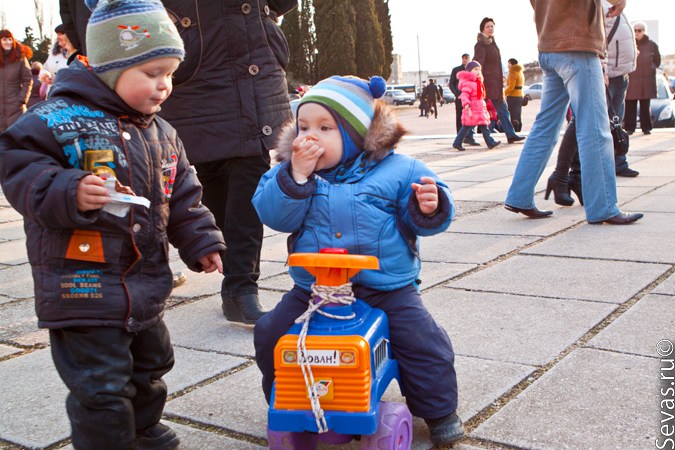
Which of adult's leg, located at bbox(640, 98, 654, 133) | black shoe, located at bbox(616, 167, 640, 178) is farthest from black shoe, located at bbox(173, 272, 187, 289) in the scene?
adult's leg, located at bbox(640, 98, 654, 133)

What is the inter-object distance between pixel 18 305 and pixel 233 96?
1.47 m

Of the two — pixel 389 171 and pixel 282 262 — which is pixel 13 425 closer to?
pixel 389 171

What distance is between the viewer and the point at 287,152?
240cm

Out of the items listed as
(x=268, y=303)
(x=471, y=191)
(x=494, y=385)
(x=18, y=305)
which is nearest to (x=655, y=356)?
(x=494, y=385)

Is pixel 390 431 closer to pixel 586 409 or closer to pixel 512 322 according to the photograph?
pixel 586 409

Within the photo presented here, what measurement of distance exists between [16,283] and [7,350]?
1.26 m

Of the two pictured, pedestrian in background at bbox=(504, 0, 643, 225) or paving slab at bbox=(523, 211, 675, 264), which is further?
pedestrian in background at bbox=(504, 0, 643, 225)

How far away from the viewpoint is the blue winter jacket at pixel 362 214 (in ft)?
7.51

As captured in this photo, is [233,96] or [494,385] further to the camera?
[233,96]

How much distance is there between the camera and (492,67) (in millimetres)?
12859

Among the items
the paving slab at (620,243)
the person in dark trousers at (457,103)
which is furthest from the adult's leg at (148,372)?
the person in dark trousers at (457,103)

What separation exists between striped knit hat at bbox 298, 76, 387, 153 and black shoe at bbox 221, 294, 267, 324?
3.77 ft

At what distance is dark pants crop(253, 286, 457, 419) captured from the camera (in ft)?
7.34

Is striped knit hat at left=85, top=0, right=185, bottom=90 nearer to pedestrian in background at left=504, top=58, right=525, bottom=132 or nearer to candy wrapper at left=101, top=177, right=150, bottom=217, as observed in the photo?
candy wrapper at left=101, top=177, right=150, bottom=217
